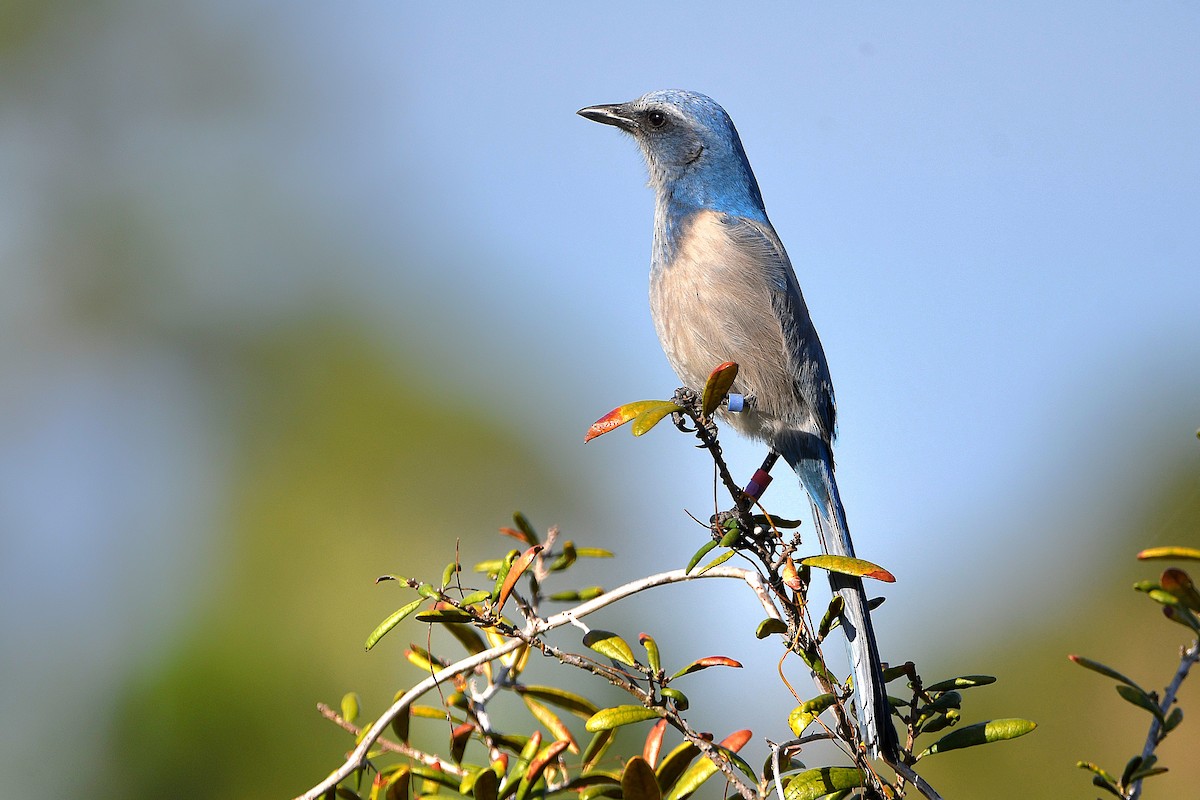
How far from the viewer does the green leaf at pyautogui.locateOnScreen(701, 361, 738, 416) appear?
232cm

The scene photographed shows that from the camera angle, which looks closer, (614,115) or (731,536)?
(731,536)

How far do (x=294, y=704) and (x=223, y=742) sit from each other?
48 cm

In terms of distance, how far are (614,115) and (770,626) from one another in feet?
9.89

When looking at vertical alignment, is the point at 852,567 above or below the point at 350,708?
above

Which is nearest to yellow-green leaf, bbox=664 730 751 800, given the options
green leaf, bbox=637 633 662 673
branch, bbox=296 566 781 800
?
green leaf, bbox=637 633 662 673

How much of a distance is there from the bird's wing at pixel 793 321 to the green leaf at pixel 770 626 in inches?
71.0

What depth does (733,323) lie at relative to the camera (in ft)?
12.5

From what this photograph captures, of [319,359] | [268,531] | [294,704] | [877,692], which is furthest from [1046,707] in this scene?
[319,359]

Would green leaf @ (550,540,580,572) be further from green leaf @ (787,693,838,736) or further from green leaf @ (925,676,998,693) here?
green leaf @ (925,676,998,693)

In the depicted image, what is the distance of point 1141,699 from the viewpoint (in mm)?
1752

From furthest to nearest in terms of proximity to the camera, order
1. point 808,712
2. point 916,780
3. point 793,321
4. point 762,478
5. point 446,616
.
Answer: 1. point 793,321
2. point 762,478
3. point 446,616
4. point 808,712
5. point 916,780

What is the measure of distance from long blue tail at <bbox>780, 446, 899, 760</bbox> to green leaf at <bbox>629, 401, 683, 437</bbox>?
571mm

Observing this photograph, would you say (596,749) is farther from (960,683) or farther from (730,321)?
(730,321)

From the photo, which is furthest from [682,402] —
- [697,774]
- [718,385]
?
[697,774]
